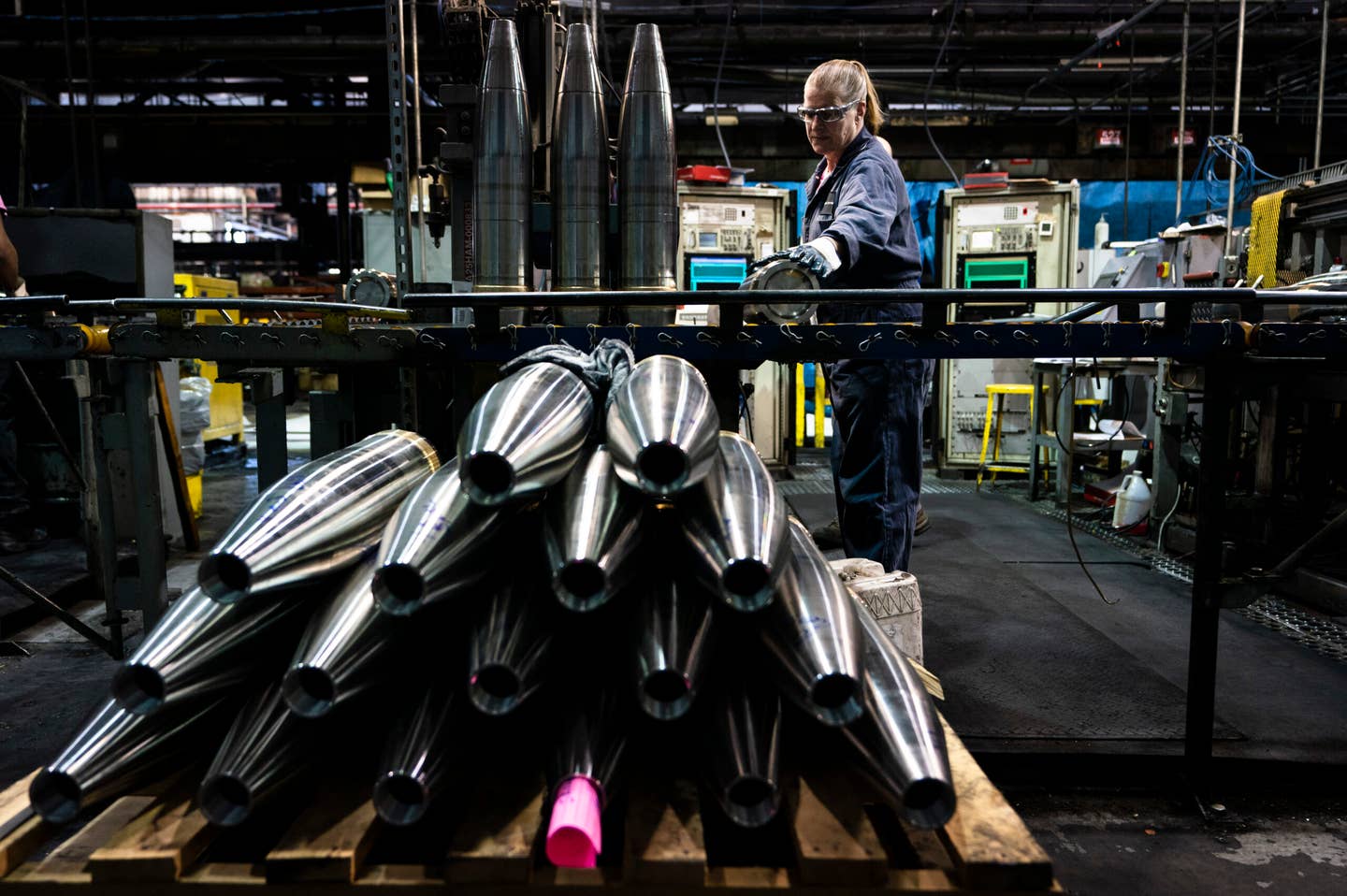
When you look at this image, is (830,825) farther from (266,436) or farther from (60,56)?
(60,56)

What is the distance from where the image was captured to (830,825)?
0.85m

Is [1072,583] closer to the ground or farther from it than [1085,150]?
closer to the ground

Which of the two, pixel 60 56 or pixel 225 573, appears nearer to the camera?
pixel 225 573

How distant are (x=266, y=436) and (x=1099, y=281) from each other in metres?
4.68

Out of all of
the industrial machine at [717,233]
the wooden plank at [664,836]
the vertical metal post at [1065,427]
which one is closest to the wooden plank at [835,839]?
the wooden plank at [664,836]

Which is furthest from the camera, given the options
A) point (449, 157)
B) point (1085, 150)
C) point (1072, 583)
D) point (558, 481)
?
point (1085, 150)

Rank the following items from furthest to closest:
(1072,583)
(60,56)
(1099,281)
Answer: (60,56)
(1099,281)
(1072,583)

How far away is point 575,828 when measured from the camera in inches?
31.0

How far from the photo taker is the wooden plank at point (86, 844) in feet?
2.72

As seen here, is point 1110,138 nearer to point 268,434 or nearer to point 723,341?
point 723,341

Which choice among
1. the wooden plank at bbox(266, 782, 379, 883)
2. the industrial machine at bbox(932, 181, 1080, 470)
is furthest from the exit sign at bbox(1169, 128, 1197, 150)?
the wooden plank at bbox(266, 782, 379, 883)

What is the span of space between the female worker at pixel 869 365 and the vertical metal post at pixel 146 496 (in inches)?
61.6

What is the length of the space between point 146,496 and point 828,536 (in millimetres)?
2872

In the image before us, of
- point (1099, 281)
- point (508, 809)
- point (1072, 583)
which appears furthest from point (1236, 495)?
point (508, 809)
